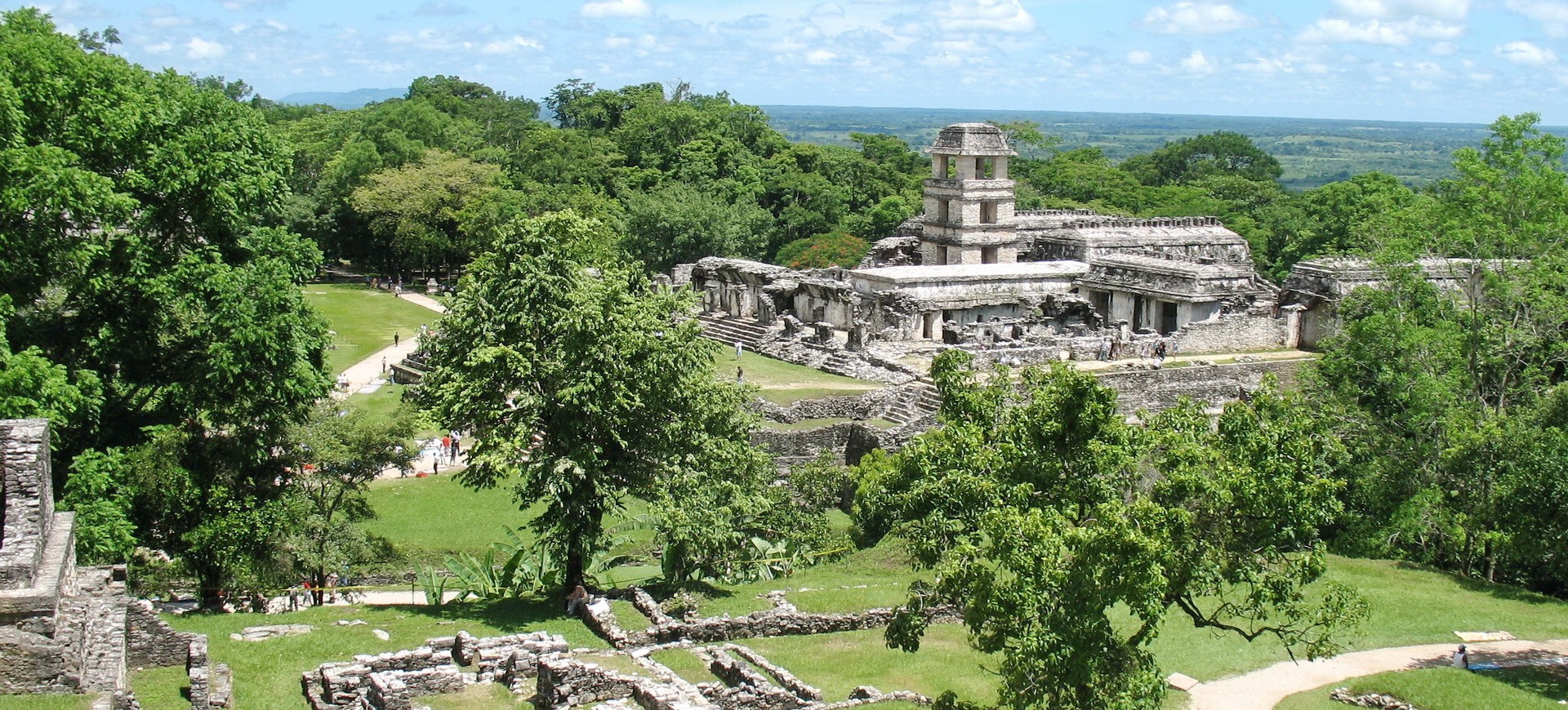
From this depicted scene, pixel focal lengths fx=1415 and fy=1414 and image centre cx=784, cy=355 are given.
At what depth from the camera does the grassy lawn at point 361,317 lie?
5100 centimetres

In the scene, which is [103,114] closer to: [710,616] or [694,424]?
[694,424]

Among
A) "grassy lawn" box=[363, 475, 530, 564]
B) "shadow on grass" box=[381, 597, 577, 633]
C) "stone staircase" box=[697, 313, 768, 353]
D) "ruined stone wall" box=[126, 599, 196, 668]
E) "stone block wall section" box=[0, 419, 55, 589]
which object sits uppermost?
"stone block wall section" box=[0, 419, 55, 589]

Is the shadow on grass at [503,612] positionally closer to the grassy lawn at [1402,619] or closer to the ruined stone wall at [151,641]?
the ruined stone wall at [151,641]

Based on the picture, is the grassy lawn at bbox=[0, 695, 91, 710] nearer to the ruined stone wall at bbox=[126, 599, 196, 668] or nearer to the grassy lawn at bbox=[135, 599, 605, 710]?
the grassy lawn at bbox=[135, 599, 605, 710]

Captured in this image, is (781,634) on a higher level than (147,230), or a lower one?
lower

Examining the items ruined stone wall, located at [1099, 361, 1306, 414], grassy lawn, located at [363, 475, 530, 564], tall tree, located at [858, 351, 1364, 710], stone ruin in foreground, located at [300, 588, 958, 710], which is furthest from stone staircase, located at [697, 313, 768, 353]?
tall tree, located at [858, 351, 1364, 710]

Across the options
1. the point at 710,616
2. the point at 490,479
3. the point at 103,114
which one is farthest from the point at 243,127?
the point at 710,616

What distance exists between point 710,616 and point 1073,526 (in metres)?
8.43

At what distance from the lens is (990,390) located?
685 inches

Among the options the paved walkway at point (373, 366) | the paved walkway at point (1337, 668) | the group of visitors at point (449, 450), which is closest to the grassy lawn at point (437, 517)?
the group of visitors at point (449, 450)

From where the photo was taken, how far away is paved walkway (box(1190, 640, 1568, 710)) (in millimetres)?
19000

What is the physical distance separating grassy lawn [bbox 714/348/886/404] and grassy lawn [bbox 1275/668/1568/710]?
803 inches

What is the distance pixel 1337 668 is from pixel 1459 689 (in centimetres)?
170

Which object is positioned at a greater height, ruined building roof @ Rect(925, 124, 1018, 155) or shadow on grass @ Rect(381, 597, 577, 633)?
ruined building roof @ Rect(925, 124, 1018, 155)
